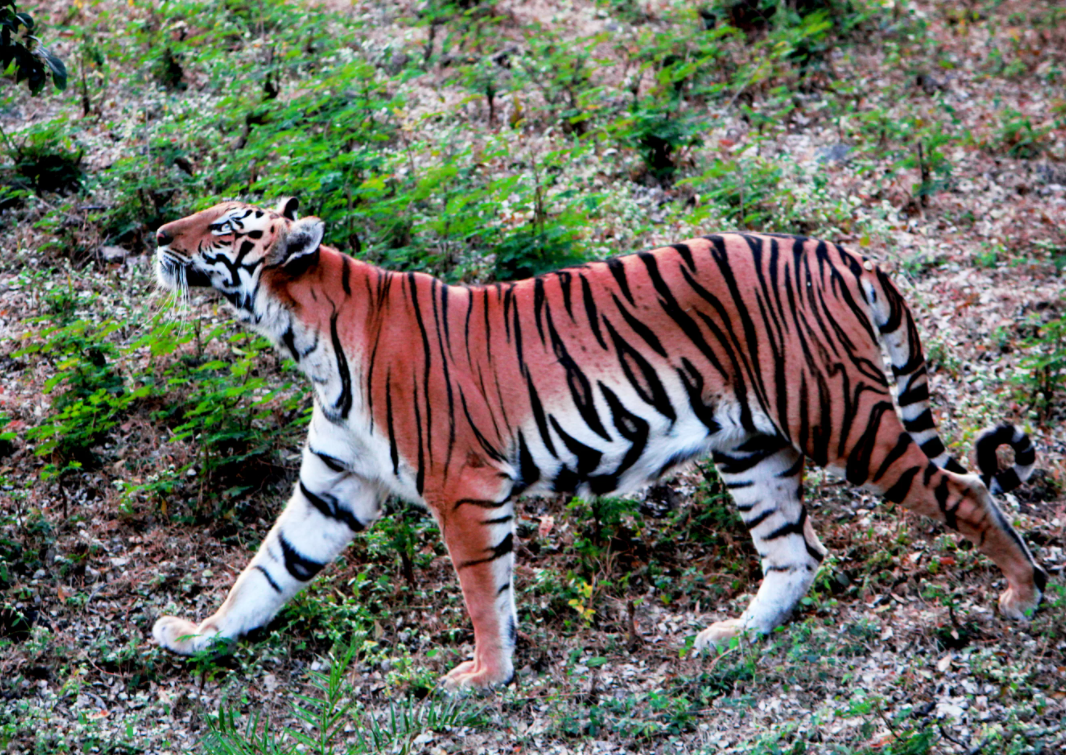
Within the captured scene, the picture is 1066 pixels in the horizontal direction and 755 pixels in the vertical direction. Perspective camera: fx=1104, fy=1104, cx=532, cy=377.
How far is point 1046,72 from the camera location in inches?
380

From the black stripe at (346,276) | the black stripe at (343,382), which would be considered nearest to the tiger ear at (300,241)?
the black stripe at (346,276)

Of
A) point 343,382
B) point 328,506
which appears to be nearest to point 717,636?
point 328,506

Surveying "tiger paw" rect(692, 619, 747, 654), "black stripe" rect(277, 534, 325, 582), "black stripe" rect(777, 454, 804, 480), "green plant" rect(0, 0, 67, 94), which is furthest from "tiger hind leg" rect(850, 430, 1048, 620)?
"green plant" rect(0, 0, 67, 94)

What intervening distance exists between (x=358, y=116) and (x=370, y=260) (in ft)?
4.24

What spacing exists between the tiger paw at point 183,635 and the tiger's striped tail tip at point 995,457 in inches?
A: 130

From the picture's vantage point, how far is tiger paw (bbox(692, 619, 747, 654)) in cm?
457

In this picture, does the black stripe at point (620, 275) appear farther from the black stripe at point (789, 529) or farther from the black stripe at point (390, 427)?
the black stripe at point (789, 529)

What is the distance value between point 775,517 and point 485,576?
4.31 feet

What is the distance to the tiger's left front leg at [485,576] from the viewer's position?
14.0 feet

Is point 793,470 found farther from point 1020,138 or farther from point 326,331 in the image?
point 1020,138

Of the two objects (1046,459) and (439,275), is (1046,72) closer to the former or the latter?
(1046,459)

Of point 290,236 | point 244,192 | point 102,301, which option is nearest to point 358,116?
point 244,192

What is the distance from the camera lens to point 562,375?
4.42 m

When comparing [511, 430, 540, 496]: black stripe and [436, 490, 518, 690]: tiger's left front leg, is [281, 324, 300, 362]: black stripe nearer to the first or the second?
[436, 490, 518, 690]: tiger's left front leg
